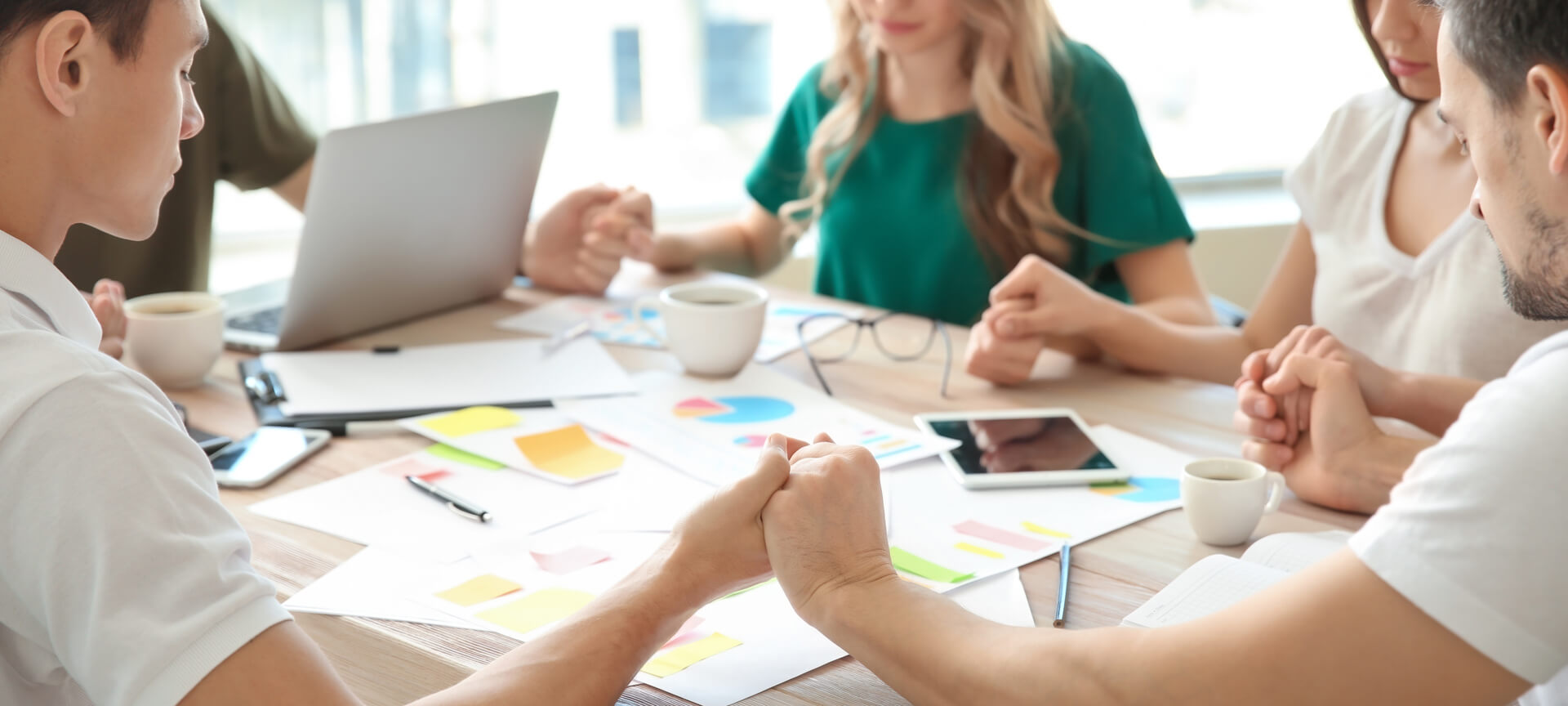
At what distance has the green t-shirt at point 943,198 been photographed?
5.98ft

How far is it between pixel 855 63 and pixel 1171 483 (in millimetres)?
1065

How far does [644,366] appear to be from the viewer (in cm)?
154

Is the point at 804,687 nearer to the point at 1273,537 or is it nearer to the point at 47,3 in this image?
the point at 1273,537

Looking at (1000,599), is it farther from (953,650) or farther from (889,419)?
(889,419)

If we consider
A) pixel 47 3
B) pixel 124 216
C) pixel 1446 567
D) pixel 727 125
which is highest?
pixel 47 3

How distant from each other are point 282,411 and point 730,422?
469 millimetres

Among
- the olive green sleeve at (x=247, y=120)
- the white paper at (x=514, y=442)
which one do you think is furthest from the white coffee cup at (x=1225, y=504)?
the olive green sleeve at (x=247, y=120)

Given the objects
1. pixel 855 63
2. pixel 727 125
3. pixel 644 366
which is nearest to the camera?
pixel 644 366

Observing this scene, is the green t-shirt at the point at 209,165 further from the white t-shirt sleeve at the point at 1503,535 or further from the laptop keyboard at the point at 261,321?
the white t-shirt sleeve at the point at 1503,535

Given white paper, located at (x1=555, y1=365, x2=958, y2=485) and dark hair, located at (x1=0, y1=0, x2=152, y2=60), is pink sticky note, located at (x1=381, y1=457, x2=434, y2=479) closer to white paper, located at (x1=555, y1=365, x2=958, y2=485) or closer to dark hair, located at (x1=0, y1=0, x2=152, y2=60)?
white paper, located at (x1=555, y1=365, x2=958, y2=485)

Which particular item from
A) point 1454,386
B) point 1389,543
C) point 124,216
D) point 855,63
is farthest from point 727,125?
point 1389,543

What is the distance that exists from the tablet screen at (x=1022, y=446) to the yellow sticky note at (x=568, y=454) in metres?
0.34

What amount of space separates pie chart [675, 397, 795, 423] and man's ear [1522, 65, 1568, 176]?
0.80 meters

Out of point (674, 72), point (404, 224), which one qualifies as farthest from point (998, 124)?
point (674, 72)
